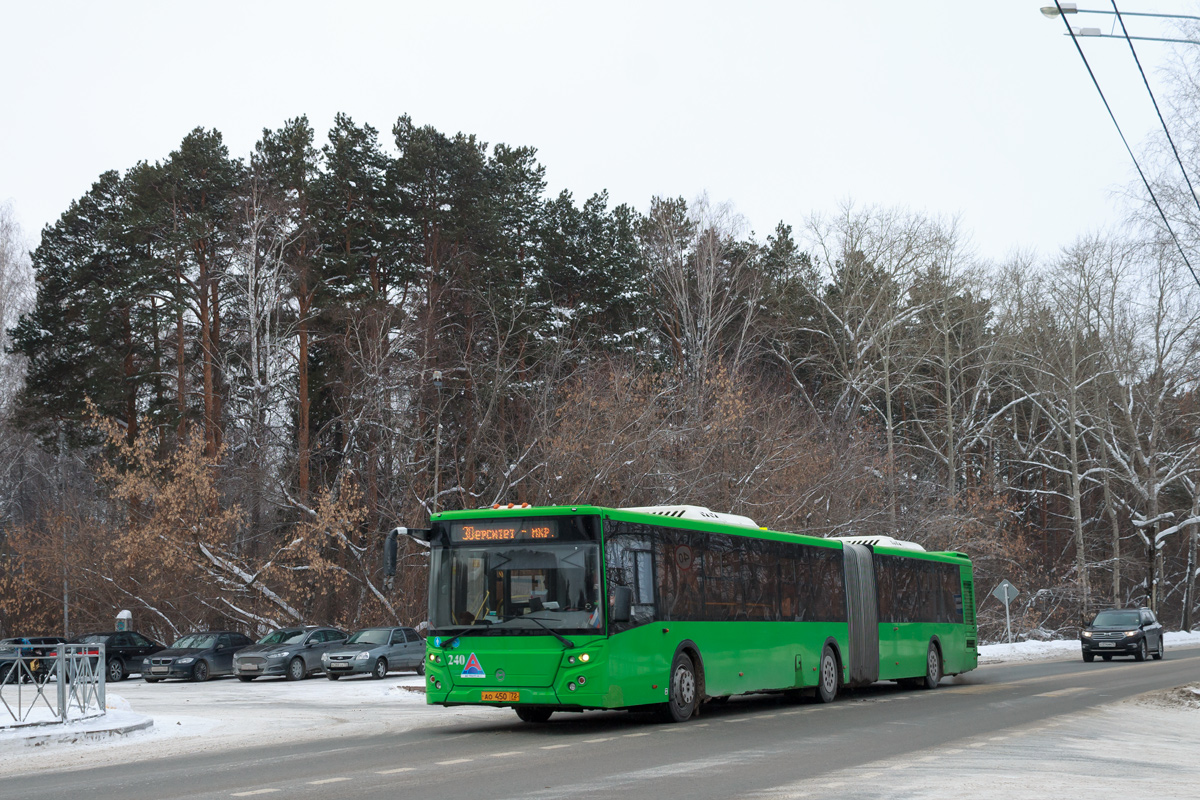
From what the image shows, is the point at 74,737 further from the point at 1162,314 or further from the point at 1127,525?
the point at 1127,525

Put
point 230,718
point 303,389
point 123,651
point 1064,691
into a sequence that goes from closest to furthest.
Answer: point 230,718
point 1064,691
point 123,651
point 303,389

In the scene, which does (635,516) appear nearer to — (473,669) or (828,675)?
(473,669)

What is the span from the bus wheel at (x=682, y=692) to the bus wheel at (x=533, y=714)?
1949mm

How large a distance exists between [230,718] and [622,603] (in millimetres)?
8442

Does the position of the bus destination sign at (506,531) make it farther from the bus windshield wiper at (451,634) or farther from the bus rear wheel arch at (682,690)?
the bus rear wheel arch at (682,690)

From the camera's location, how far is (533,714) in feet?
58.4

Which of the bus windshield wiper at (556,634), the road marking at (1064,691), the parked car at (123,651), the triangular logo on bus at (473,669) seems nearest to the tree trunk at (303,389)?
the parked car at (123,651)

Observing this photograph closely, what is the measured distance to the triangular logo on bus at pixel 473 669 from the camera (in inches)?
617

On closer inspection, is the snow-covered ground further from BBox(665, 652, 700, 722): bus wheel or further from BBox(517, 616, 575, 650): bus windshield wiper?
BBox(665, 652, 700, 722): bus wheel

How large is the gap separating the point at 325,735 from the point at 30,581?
99.1 feet

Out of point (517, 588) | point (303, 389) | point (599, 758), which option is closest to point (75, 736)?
point (517, 588)

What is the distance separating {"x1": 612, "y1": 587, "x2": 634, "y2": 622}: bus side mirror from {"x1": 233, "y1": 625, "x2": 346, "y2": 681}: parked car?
824 inches

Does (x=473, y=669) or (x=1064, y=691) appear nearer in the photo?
(x=473, y=669)

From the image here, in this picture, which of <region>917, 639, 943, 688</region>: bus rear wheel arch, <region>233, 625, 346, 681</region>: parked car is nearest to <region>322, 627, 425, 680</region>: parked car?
<region>233, 625, 346, 681</region>: parked car
